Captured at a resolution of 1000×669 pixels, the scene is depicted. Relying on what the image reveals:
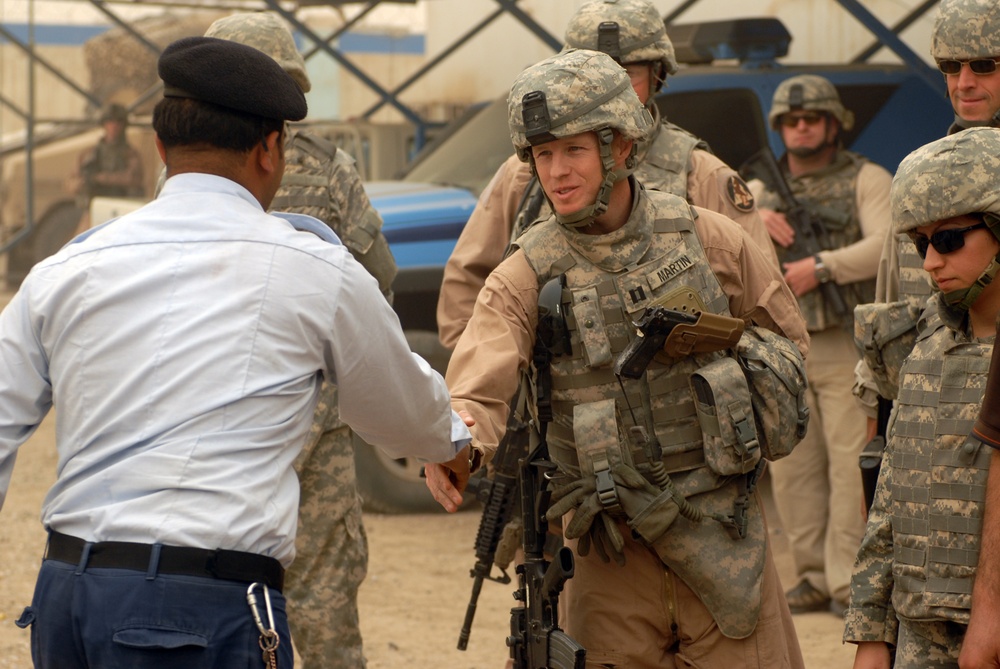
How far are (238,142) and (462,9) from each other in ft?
36.5

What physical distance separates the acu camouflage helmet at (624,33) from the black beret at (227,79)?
6.55 feet

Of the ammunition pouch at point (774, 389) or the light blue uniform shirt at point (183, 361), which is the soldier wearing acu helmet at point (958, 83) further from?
the light blue uniform shirt at point (183, 361)

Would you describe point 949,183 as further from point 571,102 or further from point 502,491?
point 502,491

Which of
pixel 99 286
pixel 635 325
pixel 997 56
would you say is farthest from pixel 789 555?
pixel 99 286

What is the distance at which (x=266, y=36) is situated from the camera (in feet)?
16.3

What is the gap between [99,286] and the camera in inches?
104

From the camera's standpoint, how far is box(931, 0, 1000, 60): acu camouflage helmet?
A: 4.08 metres

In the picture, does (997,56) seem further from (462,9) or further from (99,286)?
(462,9)

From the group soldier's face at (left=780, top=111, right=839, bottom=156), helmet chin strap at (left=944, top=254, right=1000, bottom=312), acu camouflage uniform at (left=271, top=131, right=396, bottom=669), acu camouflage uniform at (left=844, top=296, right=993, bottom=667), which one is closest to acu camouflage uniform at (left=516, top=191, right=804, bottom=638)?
acu camouflage uniform at (left=844, top=296, right=993, bottom=667)

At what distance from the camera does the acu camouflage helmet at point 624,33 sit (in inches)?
182

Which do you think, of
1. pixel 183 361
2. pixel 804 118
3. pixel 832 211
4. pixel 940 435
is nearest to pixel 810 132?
pixel 804 118

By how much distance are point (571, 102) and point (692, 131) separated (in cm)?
413

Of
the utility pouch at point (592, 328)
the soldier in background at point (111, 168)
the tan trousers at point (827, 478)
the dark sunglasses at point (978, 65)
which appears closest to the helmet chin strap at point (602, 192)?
the utility pouch at point (592, 328)

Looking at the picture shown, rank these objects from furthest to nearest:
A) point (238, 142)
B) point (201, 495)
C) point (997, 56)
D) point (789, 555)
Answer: point (789, 555) < point (997, 56) < point (238, 142) < point (201, 495)
